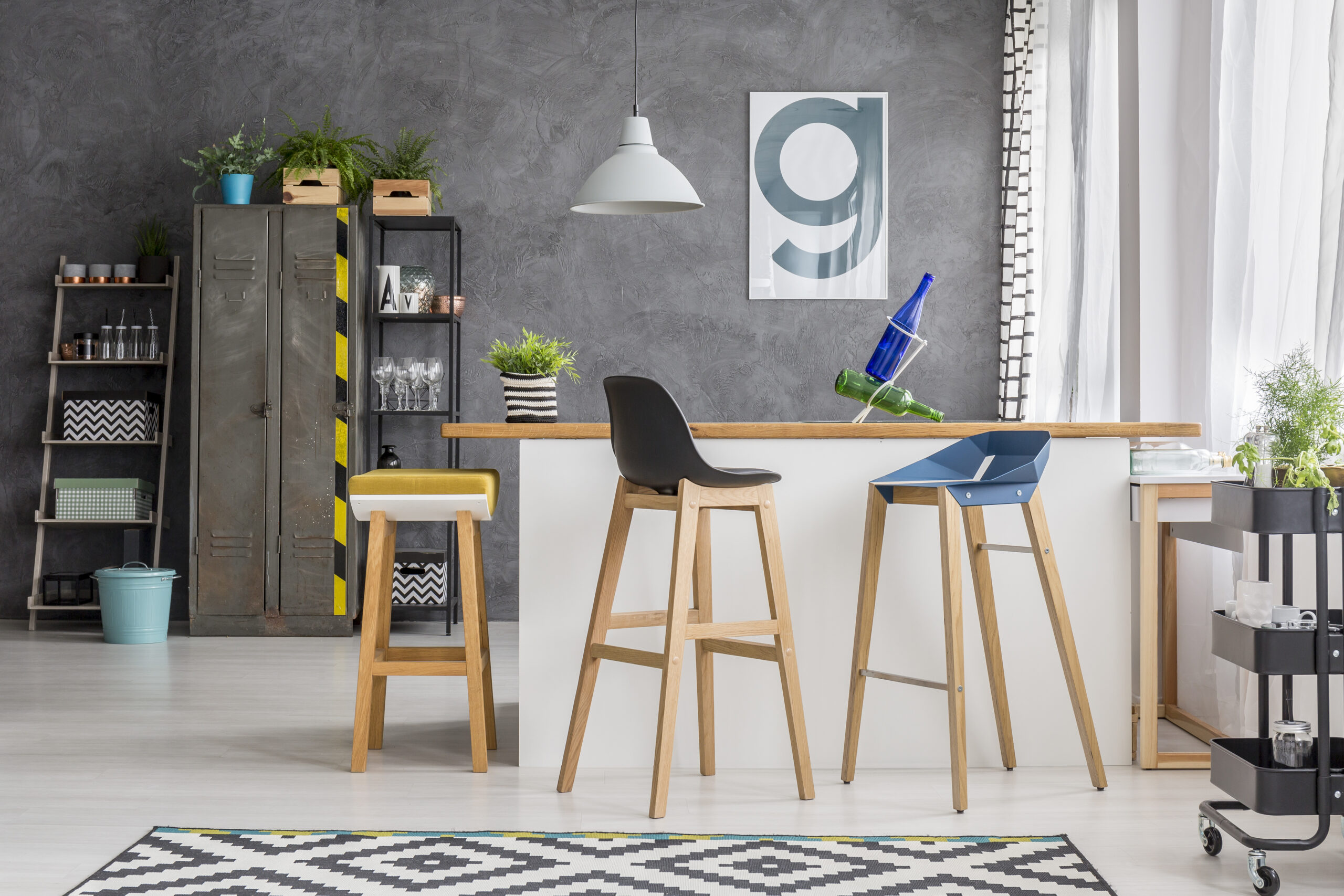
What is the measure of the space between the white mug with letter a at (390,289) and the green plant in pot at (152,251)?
1.05 m

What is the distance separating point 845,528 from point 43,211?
15.1ft

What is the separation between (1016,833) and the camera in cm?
246

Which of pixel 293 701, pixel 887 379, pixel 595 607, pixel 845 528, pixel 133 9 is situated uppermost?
pixel 133 9

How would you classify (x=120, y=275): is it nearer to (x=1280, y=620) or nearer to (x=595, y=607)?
(x=595, y=607)

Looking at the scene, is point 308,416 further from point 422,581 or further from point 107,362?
point 107,362

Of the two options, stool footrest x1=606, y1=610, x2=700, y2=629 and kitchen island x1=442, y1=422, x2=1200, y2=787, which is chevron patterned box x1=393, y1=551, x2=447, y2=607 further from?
stool footrest x1=606, y1=610, x2=700, y2=629

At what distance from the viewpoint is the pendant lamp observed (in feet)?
10.6

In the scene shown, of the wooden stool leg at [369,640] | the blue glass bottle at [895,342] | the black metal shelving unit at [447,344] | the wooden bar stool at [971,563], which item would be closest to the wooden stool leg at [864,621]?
the wooden bar stool at [971,563]

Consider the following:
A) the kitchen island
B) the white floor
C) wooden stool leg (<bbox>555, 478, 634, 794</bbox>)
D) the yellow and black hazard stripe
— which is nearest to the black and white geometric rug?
the white floor

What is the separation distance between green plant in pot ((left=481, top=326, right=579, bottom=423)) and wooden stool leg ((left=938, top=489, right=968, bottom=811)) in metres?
1.06

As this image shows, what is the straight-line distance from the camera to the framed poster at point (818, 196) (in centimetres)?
550

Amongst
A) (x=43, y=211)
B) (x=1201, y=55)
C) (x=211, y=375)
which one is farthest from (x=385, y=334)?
(x=1201, y=55)

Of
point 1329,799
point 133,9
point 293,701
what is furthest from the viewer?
point 133,9

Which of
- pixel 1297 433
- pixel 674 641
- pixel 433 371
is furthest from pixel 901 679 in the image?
pixel 433 371
